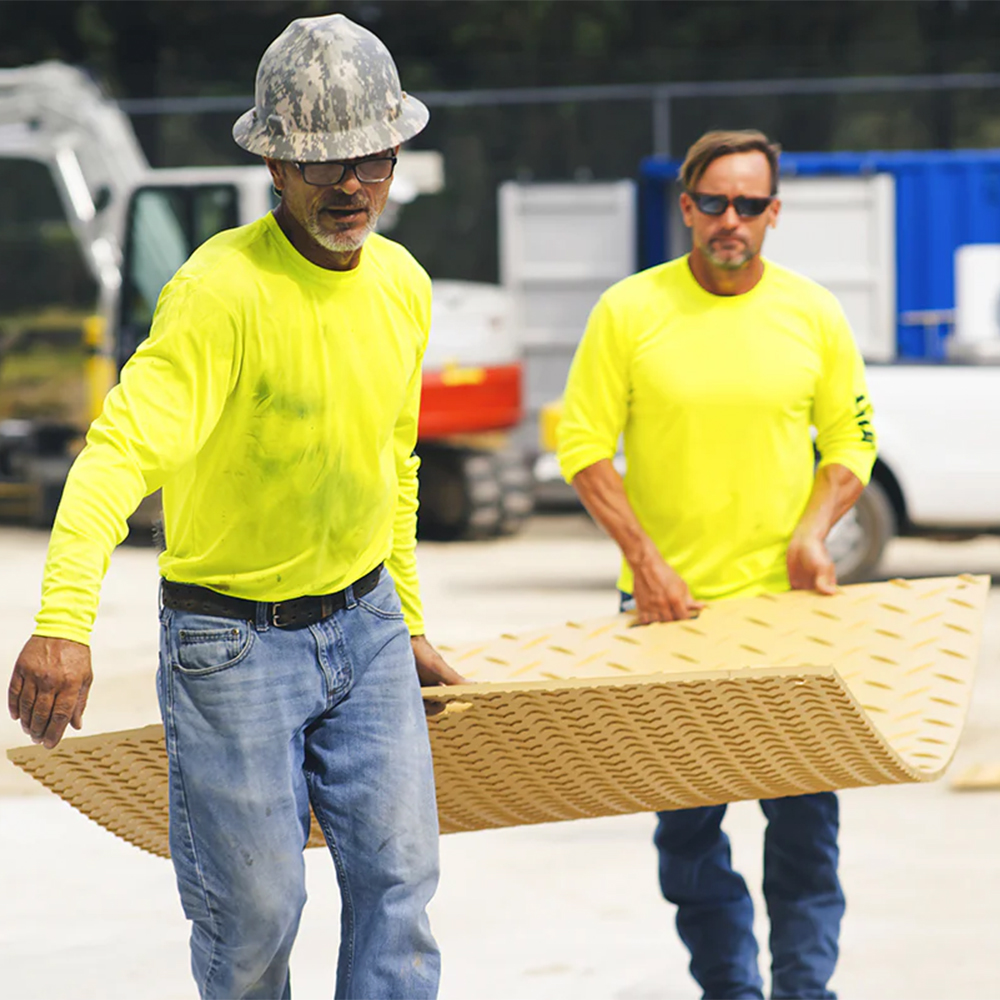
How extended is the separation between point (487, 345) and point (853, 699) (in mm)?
13337

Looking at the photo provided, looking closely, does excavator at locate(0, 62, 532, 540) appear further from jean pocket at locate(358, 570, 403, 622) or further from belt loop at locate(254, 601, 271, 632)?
belt loop at locate(254, 601, 271, 632)

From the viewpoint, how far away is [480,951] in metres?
5.70

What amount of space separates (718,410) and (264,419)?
162 centimetres

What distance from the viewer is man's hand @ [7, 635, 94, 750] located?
316 centimetres

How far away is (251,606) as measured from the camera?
3.63 m

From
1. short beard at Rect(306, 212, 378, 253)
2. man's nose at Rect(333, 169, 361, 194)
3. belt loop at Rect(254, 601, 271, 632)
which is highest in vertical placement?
man's nose at Rect(333, 169, 361, 194)

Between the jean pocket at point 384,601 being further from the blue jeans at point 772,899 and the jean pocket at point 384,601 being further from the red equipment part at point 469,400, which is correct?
the red equipment part at point 469,400

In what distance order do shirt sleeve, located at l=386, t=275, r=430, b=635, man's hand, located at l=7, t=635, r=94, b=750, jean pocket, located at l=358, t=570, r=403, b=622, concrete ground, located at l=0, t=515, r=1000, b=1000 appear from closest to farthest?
1. man's hand, located at l=7, t=635, r=94, b=750
2. jean pocket, located at l=358, t=570, r=403, b=622
3. shirt sleeve, located at l=386, t=275, r=430, b=635
4. concrete ground, located at l=0, t=515, r=1000, b=1000

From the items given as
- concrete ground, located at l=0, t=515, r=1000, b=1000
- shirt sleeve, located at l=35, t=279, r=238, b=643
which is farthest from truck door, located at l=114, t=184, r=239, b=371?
shirt sleeve, located at l=35, t=279, r=238, b=643

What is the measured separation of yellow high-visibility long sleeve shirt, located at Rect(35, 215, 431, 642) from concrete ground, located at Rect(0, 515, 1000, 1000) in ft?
6.59

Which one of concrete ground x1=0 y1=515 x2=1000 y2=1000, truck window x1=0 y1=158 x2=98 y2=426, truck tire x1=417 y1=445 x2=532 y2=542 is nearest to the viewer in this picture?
concrete ground x1=0 y1=515 x2=1000 y2=1000

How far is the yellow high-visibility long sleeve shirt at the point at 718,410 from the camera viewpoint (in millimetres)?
4918

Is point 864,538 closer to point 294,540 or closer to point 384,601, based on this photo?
point 384,601

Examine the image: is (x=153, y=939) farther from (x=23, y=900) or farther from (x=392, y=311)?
(x=392, y=311)
